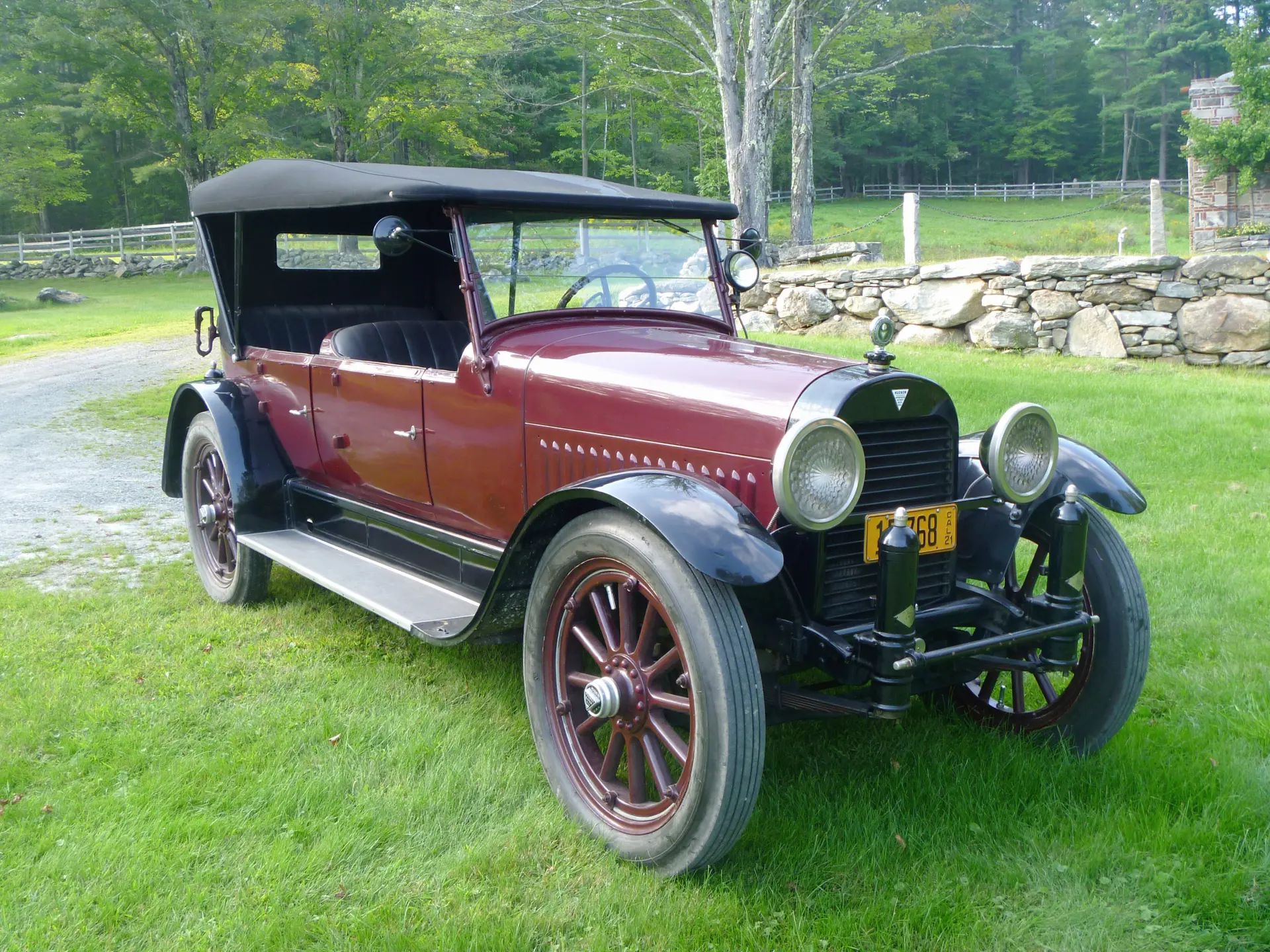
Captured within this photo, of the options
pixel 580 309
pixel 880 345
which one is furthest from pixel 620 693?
pixel 580 309

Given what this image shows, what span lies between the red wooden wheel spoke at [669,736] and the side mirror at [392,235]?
6.04ft

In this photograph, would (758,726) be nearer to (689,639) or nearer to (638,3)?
(689,639)

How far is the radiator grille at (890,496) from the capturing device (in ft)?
9.64

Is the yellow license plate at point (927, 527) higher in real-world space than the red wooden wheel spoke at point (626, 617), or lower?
higher

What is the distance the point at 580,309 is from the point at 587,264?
0.23 meters

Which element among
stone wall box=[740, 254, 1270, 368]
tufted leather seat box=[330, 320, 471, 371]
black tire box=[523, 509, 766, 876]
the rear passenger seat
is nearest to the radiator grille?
black tire box=[523, 509, 766, 876]

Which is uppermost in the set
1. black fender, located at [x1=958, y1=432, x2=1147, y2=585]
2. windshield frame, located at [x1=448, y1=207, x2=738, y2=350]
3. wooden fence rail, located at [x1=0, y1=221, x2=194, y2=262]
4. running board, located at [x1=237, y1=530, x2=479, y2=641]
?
wooden fence rail, located at [x1=0, y1=221, x2=194, y2=262]

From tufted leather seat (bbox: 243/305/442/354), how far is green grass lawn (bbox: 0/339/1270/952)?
63.3 inches

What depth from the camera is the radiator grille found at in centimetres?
294

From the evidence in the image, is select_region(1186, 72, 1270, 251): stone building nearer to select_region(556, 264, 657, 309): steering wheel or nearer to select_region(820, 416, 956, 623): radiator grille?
select_region(556, 264, 657, 309): steering wheel

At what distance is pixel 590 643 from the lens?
2.91 m

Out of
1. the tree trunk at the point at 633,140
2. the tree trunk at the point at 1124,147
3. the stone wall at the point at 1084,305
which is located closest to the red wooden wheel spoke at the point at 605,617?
the stone wall at the point at 1084,305

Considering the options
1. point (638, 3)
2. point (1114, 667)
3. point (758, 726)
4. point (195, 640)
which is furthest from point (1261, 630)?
point (638, 3)

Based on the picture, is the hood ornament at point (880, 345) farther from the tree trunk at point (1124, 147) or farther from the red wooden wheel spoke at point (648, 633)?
the tree trunk at point (1124, 147)
